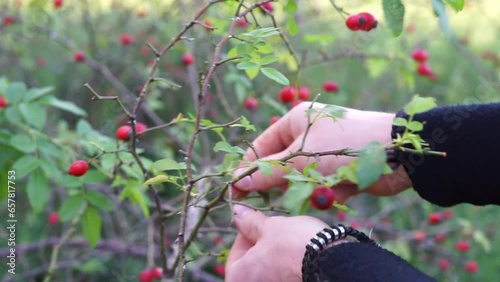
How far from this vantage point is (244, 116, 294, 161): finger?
4.07 ft

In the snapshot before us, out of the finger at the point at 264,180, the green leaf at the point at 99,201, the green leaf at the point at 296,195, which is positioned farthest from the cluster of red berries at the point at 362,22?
the green leaf at the point at 99,201

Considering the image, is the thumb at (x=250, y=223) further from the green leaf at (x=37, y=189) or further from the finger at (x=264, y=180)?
the green leaf at (x=37, y=189)

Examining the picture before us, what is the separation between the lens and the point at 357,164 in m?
0.78

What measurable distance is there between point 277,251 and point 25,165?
70cm

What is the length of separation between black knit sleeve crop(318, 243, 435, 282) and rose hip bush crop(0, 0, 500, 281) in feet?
0.23

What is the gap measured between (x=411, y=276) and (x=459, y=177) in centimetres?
23

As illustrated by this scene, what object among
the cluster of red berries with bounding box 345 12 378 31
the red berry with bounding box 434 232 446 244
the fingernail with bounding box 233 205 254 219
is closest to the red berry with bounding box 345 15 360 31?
the cluster of red berries with bounding box 345 12 378 31

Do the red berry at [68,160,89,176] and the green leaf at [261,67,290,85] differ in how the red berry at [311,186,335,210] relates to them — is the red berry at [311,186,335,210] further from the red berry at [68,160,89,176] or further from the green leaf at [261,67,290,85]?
the red berry at [68,160,89,176]

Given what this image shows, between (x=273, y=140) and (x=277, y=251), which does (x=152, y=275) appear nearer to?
(x=273, y=140)

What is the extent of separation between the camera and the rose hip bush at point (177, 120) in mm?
1139

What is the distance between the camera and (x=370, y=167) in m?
0.76

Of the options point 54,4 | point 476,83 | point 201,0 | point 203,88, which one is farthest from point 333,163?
point 476,83

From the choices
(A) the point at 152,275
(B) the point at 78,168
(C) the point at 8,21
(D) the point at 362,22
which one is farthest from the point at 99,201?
(C) the point at 8,21

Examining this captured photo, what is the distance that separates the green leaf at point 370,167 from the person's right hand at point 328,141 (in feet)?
1.15
